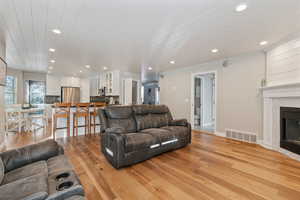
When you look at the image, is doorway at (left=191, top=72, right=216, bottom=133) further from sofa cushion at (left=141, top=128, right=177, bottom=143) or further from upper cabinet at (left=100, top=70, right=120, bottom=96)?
upper cabinet at (left=100, top=70, right=120, bottom=96)

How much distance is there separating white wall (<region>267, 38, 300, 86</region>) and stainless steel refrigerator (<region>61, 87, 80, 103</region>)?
27.4 feet

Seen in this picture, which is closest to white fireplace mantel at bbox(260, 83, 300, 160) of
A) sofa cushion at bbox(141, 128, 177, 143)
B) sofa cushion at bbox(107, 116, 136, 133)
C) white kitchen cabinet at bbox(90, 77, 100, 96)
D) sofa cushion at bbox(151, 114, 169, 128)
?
sofa cushion at bbox(141, 128, 177, 143)

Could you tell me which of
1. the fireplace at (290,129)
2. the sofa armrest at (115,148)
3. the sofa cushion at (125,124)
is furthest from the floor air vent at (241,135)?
the sofa armrest at (115,148)

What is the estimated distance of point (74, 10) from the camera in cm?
203

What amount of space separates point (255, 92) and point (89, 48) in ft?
15.2

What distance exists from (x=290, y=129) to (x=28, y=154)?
4.75 meters

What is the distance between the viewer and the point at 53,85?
23.8 feet

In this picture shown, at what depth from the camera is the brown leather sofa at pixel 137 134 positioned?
235 centimetres

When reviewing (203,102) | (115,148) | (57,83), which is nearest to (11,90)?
(57,83)

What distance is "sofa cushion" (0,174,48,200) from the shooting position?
0.88 meters

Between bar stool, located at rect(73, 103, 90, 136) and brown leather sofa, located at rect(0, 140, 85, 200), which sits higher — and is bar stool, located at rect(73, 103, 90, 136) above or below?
above

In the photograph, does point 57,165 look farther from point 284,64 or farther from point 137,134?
point 284,64

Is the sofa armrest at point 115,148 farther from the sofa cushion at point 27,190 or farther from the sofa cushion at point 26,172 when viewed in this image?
the sofa cushion at point 27,190

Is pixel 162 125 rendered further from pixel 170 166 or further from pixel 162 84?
pixel 162 84
